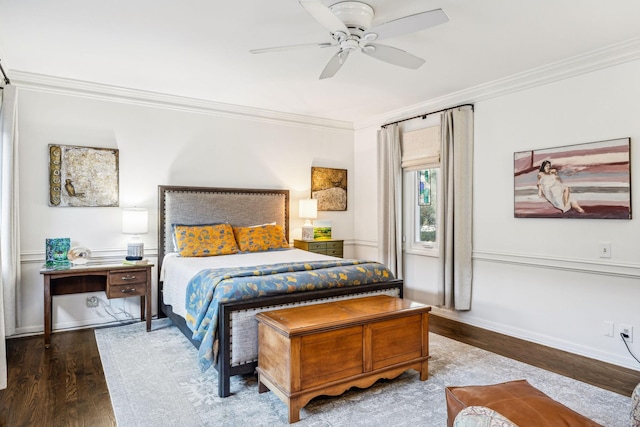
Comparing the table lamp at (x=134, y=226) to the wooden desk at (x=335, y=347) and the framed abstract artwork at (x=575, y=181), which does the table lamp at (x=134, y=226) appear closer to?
the wooden desk at (x=335, y=347)

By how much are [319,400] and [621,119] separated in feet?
10.7

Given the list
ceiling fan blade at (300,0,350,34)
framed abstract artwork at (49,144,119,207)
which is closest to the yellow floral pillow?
framed abstract artwork at (49,144,119,207)

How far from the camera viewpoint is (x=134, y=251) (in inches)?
166

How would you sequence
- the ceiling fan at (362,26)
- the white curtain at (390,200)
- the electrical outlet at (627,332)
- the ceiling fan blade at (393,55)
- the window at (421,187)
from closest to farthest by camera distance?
the ceiling fan at (362,26) → the ceiling fan blade at (393,55) → the electrical outlet at (627,332) → the window at (421,187) → the white curtain at (390,200)

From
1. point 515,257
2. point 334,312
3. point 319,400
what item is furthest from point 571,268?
point 319,400

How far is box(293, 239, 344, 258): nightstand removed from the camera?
212 inches

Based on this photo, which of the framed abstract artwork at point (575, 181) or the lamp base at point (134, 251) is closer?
the framed abstract artwork at point (575, 181)

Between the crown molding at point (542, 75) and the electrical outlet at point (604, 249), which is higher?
the crown molding at point (542, 75)

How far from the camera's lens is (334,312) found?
9.09 feet

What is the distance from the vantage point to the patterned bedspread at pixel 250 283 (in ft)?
9.02

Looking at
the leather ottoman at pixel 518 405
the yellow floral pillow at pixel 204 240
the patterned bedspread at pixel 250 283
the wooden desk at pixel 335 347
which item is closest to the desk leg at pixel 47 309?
the yellow floral pillow at pixel 204 240

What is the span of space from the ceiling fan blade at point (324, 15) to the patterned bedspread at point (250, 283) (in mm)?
1775

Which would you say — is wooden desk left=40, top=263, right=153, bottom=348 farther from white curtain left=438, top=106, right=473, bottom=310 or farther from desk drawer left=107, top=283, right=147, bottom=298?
white curtain left=438, top=106, right=473, bottom=310

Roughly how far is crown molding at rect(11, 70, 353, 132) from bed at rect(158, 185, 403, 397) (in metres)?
0.97
